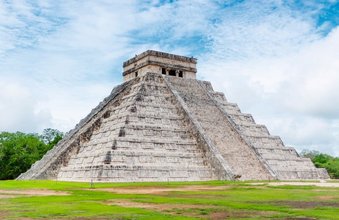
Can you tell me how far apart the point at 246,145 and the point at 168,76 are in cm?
924

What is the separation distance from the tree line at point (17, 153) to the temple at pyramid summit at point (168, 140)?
10784 mm

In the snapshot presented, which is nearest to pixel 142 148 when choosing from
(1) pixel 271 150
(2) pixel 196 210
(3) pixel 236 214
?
(1) pixel 271 150

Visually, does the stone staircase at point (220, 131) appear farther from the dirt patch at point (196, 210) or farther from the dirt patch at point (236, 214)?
the dirt patch at point (236, 214)

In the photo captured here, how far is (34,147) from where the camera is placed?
46.7 meters

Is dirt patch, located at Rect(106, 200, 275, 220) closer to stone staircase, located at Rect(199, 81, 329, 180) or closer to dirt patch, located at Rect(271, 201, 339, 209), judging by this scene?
dirt patch, located at Rect(271, 201, 339, 209)

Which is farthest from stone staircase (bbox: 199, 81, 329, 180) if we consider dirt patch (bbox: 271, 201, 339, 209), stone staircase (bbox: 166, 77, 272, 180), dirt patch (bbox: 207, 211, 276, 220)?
dirt patch (bbox: 207, 211, 276, 220)

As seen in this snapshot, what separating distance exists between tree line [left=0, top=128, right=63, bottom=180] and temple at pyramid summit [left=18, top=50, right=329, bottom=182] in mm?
10784

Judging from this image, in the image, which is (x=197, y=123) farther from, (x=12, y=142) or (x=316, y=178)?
(x=12, y=142)

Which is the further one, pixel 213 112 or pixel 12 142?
pixel 12 142

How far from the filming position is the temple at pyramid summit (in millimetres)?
26500

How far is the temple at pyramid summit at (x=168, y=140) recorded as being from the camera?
86.9 feet

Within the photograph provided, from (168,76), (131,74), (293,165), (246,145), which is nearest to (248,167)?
(246,145)

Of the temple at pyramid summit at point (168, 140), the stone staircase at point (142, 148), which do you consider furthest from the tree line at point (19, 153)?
the stone staircase at point (142, 148)

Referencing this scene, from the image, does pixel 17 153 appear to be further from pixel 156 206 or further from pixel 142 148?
pixel 156 206
